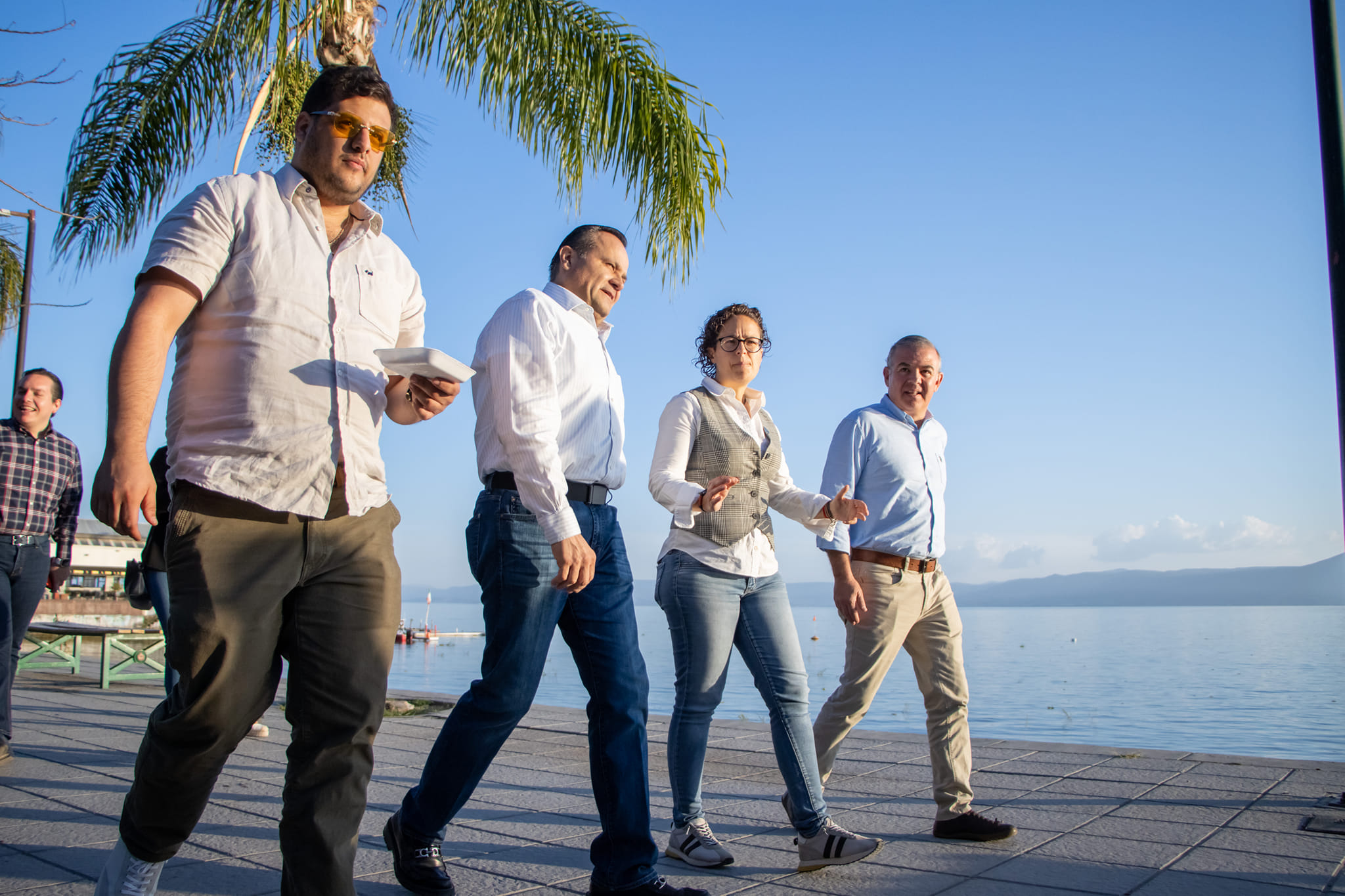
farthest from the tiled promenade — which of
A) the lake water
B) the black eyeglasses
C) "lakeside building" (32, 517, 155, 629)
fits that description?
"lakeside building" (32, 517, 155, 629)

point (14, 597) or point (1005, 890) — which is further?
point (14, 597)

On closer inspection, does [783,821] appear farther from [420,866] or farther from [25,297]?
[25,297]

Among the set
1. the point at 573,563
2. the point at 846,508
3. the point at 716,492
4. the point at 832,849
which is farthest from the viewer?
the point at 846,508

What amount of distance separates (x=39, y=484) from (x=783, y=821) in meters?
4.18

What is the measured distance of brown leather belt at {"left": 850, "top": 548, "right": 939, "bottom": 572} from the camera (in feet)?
14.1

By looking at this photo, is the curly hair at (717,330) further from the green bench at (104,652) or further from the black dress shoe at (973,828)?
the green bench at (104,652)

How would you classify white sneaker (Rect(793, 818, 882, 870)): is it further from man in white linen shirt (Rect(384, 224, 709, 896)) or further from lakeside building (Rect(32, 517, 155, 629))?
lakeside building (Rect(32, 517, 155, 629))

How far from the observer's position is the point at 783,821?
433 cm

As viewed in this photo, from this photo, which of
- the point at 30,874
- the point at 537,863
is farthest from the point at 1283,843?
the point at 30,874

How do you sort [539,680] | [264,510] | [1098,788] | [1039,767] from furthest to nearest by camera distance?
[1039,767] → [1098,788] → [539,680] → [264,510]

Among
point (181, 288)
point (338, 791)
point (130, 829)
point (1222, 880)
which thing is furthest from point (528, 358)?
point (1222, 880)

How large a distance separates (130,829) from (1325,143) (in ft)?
18.0

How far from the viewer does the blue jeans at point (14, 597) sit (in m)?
5.02

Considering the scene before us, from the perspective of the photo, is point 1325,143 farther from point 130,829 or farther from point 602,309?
point 130,829
